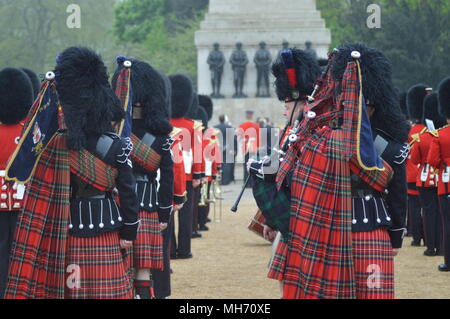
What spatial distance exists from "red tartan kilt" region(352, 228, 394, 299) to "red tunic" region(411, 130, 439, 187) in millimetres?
6324

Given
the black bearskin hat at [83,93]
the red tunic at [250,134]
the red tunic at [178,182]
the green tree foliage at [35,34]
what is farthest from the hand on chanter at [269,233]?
the green tree foliage at [35,34]

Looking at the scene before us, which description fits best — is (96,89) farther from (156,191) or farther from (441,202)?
(441,202)

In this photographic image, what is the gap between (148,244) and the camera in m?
7.32

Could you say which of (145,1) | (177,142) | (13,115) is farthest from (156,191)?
(145,1)

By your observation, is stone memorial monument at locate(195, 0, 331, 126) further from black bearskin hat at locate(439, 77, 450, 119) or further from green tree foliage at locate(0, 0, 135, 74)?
black bearskin hat at locate(439, 77, 450, 119)

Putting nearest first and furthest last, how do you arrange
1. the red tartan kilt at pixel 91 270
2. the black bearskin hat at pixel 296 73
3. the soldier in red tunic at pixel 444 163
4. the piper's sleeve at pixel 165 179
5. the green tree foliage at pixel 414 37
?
the red tartan kilt at pixel 91 270 → the black bearskin hat at pixel 296 73 → the piper's sleeve at pixel 165 179 → the soldier in red tunic at pixel 444 163 → the green tree foliage at pixel 414 37

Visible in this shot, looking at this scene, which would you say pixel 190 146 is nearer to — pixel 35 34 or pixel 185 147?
pixel 185 147

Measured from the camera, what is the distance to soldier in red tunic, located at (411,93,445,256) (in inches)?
470

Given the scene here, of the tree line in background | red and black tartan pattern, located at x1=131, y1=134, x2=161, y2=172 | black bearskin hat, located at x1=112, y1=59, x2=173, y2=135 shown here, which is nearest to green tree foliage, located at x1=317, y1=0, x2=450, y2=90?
the tree line in background

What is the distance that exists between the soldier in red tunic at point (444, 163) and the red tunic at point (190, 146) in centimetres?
267

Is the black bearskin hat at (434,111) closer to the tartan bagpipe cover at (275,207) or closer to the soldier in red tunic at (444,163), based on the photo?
the soldier in red tunic at (444,163)

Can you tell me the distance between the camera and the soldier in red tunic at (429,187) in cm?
1194

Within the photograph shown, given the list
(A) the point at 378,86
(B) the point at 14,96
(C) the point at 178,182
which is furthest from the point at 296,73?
(B) the point at 14,96

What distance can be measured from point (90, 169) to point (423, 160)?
6.88 metres
